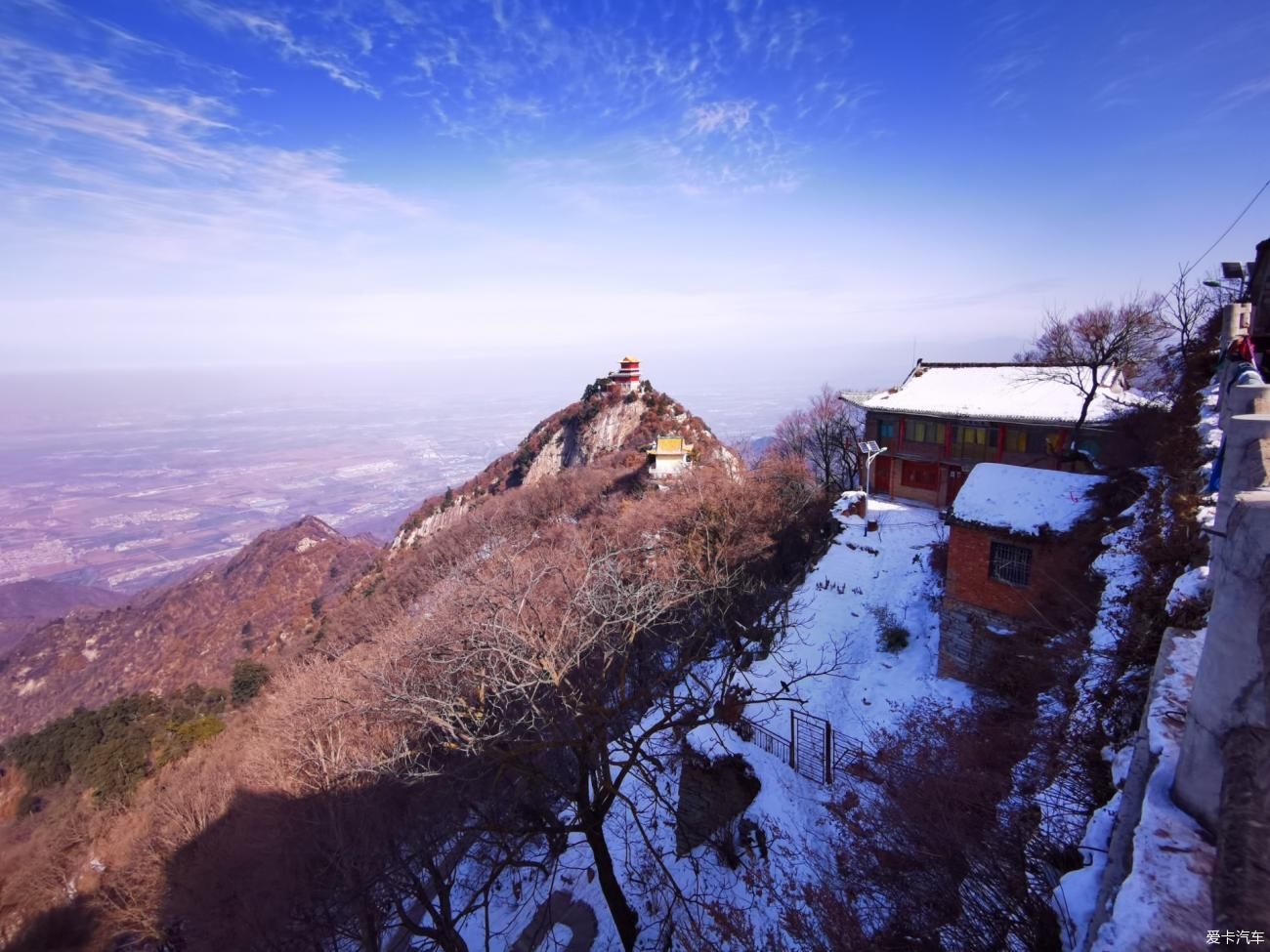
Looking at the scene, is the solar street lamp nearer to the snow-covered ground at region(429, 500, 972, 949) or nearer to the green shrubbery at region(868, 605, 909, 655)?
the snow-covered ground at region(429, 500, 972, 949)

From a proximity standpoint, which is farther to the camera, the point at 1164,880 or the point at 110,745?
the point at 110,745

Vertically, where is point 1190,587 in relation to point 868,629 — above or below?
above

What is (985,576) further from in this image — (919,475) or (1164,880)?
(919,475)

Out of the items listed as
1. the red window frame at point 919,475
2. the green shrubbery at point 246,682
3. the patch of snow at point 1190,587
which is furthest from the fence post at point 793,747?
the green shrubbery at point 246,682

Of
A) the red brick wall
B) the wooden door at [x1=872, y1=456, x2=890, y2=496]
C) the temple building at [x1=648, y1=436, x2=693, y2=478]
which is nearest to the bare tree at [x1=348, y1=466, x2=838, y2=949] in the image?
the red brick wall

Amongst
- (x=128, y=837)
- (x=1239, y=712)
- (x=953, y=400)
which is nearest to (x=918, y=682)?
(x=1239, y=712)

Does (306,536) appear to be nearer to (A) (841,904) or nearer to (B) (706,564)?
(B) (706,564)

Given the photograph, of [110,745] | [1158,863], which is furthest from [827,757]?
[110,745]
